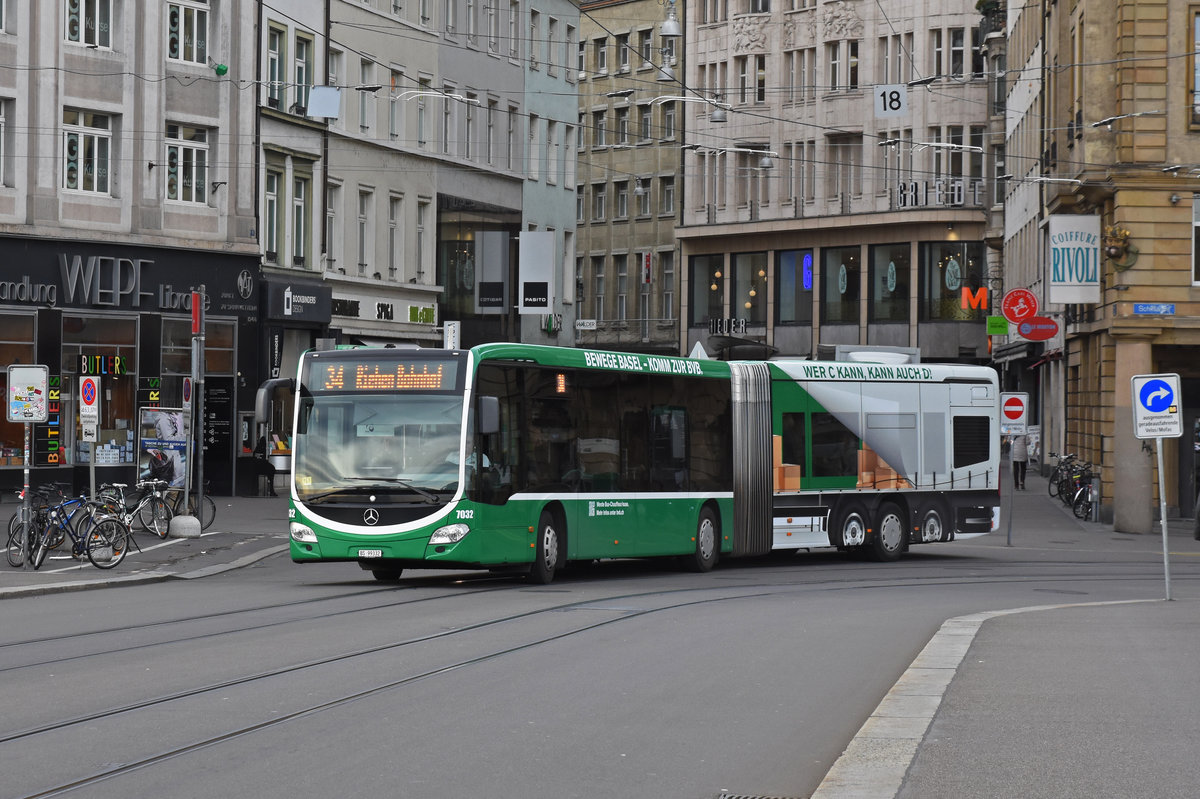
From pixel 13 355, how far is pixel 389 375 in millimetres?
19333

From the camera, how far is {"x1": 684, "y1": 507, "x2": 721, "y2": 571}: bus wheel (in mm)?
25656

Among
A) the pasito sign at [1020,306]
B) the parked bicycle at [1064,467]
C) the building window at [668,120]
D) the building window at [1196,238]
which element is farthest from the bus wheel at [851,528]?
the building window at [668,120]

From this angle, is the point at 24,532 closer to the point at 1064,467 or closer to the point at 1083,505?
the point at 1083,505

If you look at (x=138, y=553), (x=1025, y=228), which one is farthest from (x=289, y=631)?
(x=1025, y=228)

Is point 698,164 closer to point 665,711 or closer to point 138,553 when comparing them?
point 138,553

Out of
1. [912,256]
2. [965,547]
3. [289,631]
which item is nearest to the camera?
[289,631]

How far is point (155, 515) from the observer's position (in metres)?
30.5

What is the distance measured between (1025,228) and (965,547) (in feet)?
90.3

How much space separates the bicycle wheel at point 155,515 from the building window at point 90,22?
13.2 m

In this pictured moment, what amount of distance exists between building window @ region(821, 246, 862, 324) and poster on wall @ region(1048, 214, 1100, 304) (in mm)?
36348

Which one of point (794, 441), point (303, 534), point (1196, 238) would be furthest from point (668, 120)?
point (303, 534)

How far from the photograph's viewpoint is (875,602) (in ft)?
66.8

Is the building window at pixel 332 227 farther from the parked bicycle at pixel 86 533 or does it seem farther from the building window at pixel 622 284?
the building window at pixel 622 284

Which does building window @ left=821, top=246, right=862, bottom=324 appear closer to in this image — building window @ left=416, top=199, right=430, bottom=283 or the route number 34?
building window @ left=416, top=199, right=430, bottom=283
